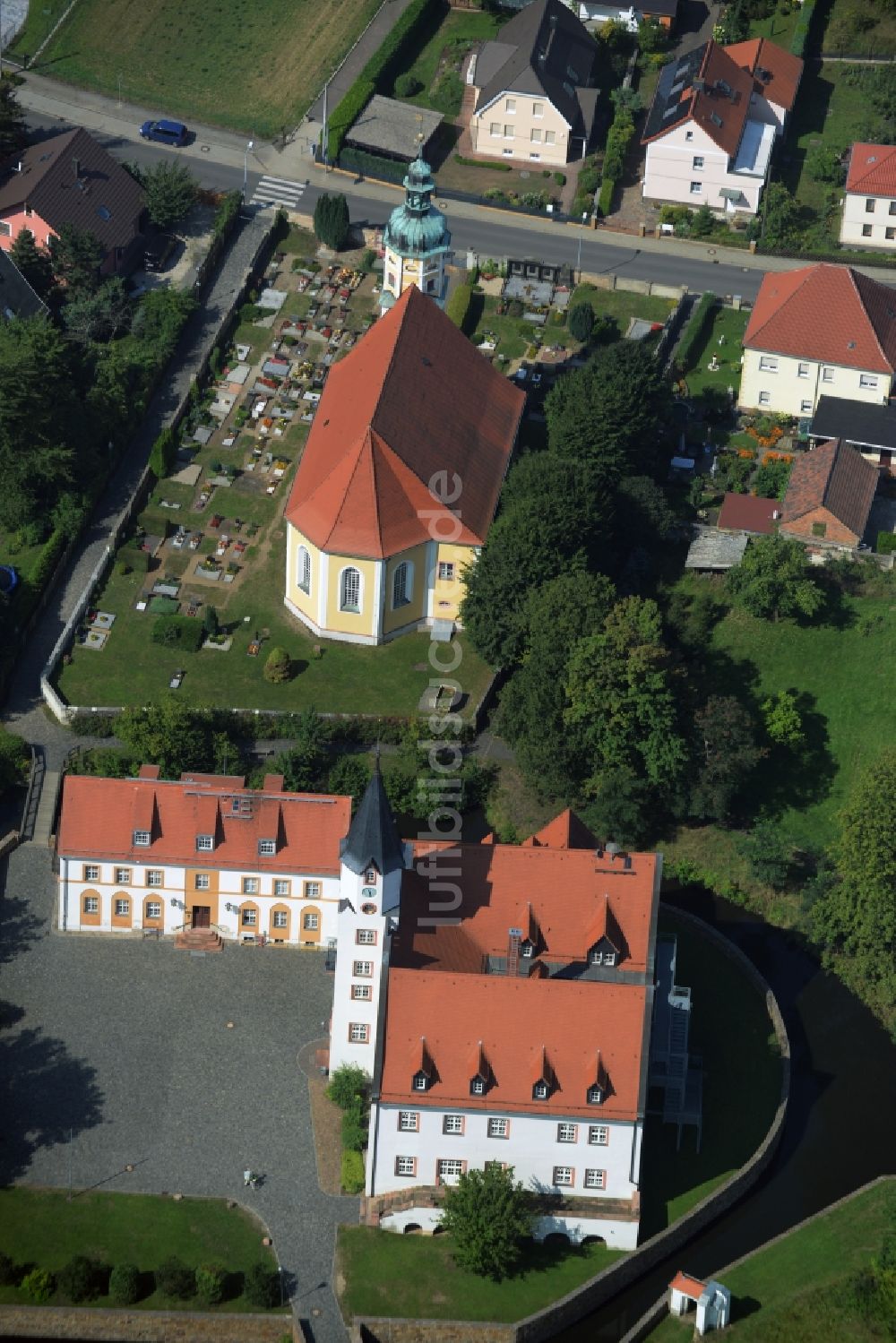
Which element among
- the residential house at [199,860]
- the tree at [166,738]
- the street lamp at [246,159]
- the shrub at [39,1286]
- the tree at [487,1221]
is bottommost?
the shrub at [39,1286]

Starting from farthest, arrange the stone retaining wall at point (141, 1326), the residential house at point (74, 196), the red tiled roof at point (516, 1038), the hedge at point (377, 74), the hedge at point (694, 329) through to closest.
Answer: the hedge at point (377, 74) → the residential house at point (74, 196) → the hedge at point (694, 329) → the red tiled roof at point (516, 1038) → the stone retaining wall at point (141, 1326)

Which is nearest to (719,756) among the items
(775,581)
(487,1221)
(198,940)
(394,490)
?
(775,581)

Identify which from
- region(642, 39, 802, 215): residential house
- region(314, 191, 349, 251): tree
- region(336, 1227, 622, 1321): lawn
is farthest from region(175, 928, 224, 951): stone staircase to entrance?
region(642, 39, 802, 215): residential house

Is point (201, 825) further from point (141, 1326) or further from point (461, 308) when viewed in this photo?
point (461, 308)

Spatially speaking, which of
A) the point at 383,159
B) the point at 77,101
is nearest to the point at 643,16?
the point at 383,159

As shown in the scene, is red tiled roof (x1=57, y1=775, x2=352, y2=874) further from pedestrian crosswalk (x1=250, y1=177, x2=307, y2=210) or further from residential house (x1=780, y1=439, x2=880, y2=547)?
pedestrian crosswalk (x1=250, y1=177, x2=307, y2=210)

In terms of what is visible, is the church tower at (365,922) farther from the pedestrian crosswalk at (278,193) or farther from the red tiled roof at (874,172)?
the red tiled roof at (874,172)

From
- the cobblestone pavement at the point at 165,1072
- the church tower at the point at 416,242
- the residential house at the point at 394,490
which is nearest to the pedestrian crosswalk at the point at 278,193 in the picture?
the church tower at the point at 416,242
